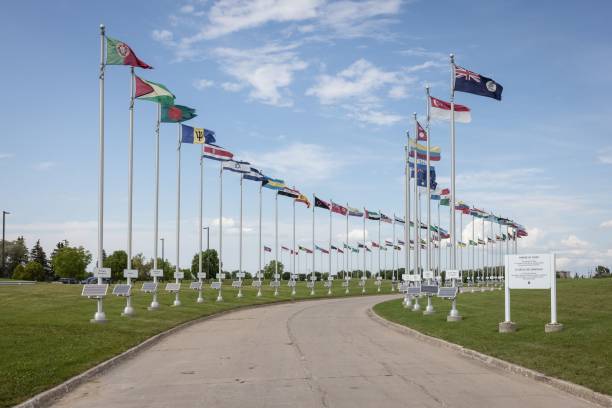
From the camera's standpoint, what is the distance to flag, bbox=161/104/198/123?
36.2 metres

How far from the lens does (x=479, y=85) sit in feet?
95.5

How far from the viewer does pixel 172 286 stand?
41156mm

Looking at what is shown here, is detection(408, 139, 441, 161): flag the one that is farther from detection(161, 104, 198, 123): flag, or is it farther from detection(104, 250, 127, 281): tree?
detection(104, 250, 127, 281): tree

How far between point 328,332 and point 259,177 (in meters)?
28.5

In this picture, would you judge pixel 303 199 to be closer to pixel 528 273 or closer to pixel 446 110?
pixel 446 110

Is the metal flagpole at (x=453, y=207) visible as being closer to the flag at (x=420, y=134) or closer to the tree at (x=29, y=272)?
the flag at (x=420, y=134)

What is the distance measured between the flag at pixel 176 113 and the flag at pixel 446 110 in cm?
1312

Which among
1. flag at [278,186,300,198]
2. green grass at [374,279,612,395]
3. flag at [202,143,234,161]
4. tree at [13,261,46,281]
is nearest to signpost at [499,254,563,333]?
green grass at [374,279,612,395]

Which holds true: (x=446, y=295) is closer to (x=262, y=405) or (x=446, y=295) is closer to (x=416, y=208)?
(x=416, y=208)

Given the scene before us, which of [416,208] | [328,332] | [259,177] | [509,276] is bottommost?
[328,332]

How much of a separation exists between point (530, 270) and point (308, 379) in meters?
10.9

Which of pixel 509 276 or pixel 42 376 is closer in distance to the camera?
pixel 42 376

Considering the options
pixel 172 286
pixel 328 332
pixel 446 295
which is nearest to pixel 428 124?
pixel 446 295

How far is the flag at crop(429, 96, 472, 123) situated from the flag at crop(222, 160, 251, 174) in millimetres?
18556
